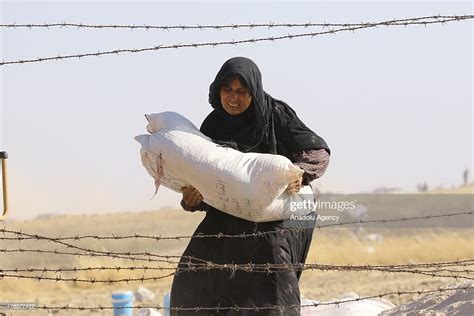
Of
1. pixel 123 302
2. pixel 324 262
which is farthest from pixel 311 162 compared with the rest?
pixel 324 262

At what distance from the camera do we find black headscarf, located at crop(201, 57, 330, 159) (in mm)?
6230

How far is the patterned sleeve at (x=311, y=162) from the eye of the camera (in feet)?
20.6

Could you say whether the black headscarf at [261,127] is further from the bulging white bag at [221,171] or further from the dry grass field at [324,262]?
the dry grass field at [324,262]

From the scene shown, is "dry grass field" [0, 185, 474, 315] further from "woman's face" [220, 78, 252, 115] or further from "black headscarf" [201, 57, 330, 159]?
"woman's face" [220, 78, 252, 115]

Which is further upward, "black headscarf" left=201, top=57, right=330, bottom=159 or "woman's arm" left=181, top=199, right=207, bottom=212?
"black headscarf" left=201, top=57, right=330, bottom=159

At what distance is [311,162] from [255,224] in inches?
16.3

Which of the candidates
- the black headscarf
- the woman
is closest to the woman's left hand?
the woman

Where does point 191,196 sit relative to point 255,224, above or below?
above

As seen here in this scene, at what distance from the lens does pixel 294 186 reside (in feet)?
20.3

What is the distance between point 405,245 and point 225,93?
21.6 metres

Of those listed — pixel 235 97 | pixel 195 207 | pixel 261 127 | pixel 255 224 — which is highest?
pixel 235 97

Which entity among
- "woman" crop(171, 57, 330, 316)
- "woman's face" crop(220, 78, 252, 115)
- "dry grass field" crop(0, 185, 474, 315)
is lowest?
"woman" crop(171, 57, 330, 316)

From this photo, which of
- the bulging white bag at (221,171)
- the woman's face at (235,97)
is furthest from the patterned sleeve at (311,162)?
the woman's face at (235,97)

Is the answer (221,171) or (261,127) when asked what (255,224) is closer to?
(221,171)
